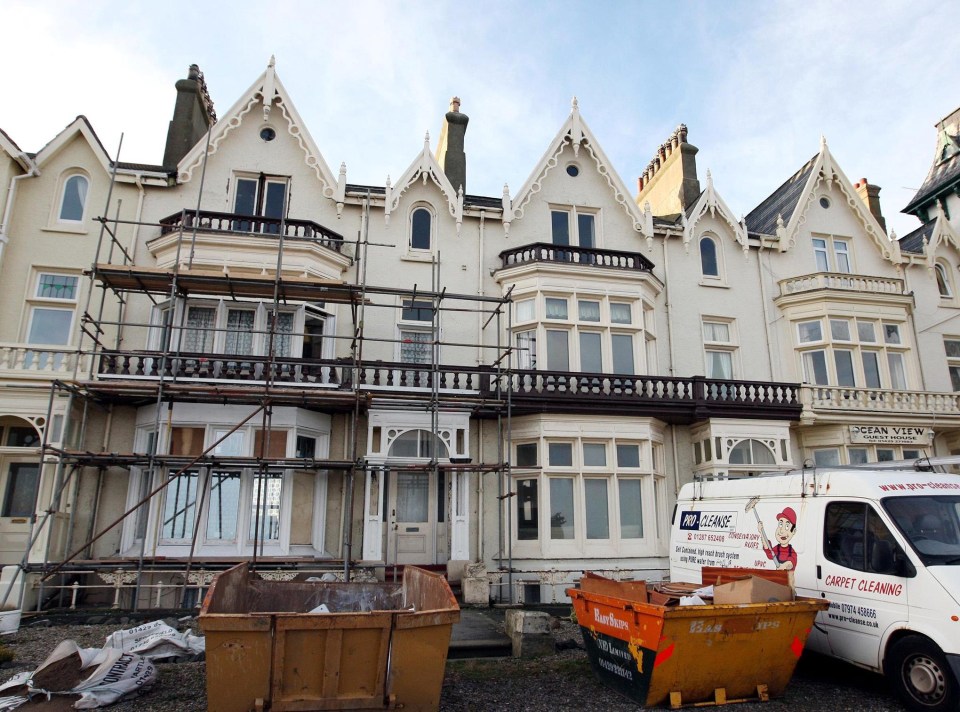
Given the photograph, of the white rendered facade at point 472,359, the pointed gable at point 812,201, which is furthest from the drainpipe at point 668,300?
the pointed gable at point 812,201

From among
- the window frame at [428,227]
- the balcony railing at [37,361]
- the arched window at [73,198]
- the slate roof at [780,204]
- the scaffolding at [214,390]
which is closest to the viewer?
the scaffolding at [214,390]

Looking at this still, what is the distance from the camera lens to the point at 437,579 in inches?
315

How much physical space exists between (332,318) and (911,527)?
13.5 metres

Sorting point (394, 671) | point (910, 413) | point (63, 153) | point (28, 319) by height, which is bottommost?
point (394, 671)

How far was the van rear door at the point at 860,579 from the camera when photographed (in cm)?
789

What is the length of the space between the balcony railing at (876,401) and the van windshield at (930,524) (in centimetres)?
1105

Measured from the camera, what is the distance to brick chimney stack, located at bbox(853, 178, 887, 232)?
24.0m

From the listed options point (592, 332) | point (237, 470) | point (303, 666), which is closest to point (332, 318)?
point (237, 470)

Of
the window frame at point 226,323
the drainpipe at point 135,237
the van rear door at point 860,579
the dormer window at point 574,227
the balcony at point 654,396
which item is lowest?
the van rear door at point 860,579

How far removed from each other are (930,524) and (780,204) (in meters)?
18.2

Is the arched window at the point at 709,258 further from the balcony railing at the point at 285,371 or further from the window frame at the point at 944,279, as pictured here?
the balcony railing at the point at 285,371

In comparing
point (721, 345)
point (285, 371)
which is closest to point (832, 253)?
point (721, 345)

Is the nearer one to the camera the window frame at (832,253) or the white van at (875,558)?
the white van at (875,558)

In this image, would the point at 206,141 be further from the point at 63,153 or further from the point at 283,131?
the point at 63,153
